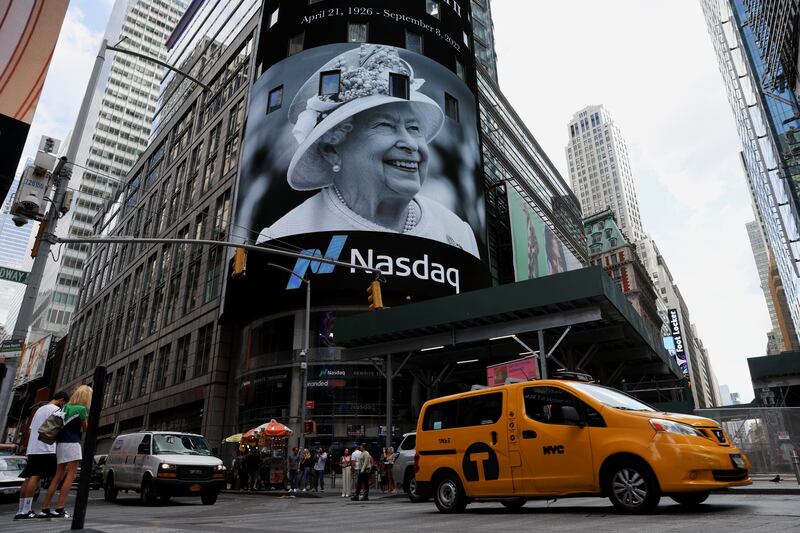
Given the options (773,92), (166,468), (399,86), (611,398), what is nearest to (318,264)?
(399,86)

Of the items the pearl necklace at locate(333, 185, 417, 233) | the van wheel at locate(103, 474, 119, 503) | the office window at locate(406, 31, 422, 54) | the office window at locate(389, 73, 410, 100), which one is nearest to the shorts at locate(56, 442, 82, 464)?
the van wheel at locate(103, 474, 119, 503)

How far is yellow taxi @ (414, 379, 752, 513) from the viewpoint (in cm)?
728

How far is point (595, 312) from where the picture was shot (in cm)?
1903

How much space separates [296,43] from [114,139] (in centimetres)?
9632

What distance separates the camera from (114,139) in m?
120

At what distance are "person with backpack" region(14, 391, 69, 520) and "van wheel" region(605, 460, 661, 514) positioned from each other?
833 cm

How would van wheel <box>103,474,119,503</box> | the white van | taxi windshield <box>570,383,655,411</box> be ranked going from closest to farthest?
taxi windshield <box>570,383,655,411</box>
the white van
van wheel <box>103,474,119,503</box>

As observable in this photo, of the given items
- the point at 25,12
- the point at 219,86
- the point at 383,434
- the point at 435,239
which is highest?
the point at 219,86

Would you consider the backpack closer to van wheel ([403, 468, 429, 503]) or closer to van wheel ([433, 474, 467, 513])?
van wheel ([433, 474, 467, 513])

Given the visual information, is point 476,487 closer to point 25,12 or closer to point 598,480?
point 598,480

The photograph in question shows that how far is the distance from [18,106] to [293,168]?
24.7 meters

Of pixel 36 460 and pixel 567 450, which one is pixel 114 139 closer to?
pixel 36 460

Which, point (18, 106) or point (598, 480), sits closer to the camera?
point (598, 480)

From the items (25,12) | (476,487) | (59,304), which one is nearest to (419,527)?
(476,487)
